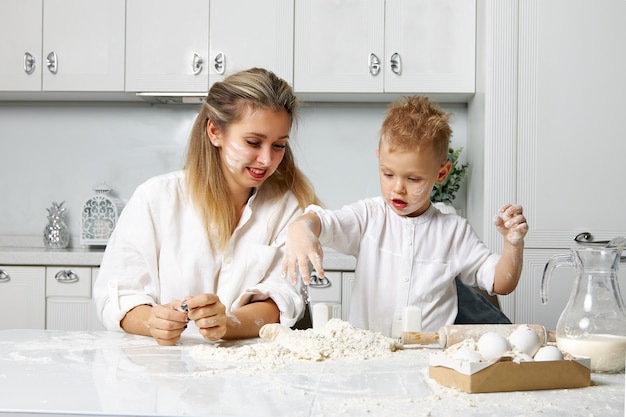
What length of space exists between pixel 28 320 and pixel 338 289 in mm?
1238

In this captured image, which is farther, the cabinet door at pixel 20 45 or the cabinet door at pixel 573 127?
the cabinet door at pixel 20 45

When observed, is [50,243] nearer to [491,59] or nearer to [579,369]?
[491,59]

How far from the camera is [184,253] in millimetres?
1712

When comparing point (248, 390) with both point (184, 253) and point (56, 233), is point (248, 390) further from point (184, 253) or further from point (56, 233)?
point (56, 233)

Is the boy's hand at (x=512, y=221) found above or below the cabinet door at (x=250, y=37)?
below

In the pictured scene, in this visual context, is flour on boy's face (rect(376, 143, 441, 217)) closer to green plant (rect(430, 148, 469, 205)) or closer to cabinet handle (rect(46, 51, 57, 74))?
green plant (rect(430, 148, 469, 205))

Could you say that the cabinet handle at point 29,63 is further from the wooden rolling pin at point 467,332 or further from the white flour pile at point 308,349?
the wooden rolling pin at point 467,332

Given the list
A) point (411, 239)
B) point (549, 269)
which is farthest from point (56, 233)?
point (549, 269)

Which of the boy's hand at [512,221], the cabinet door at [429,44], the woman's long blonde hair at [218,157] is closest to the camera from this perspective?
the boy's hand at [512,221]

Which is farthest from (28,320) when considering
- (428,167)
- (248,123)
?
(428,167)

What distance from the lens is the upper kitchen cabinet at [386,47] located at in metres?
3.06

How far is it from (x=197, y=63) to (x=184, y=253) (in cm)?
160

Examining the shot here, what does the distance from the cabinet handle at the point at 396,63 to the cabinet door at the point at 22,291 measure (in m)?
1.62

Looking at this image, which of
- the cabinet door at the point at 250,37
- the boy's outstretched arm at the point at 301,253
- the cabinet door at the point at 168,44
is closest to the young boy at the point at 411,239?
the boy's outstretched arm at the point at 301,253
